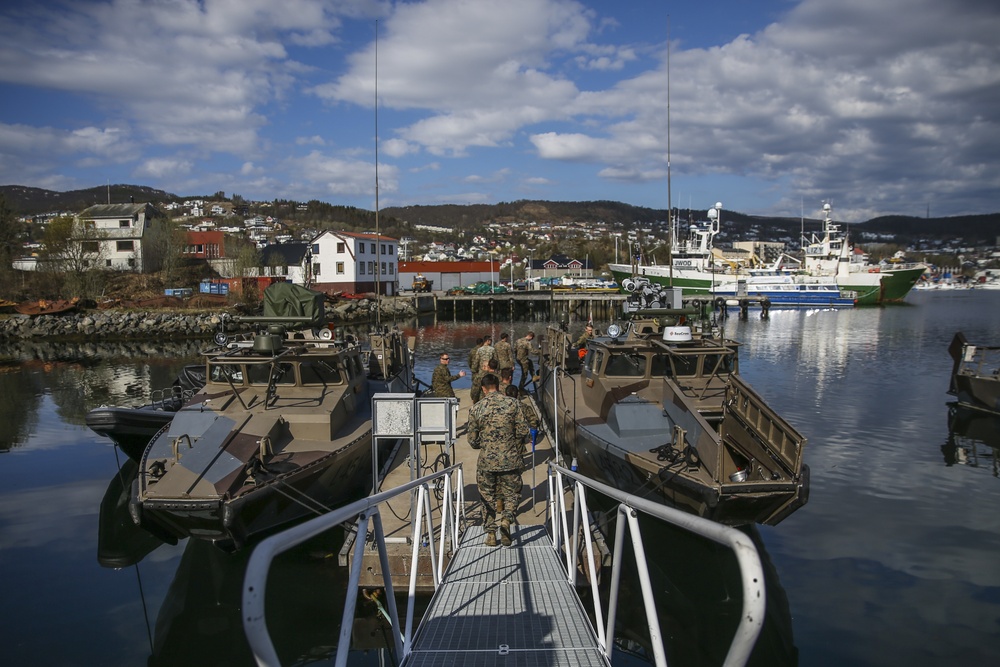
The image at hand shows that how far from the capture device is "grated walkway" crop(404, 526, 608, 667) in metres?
4.74


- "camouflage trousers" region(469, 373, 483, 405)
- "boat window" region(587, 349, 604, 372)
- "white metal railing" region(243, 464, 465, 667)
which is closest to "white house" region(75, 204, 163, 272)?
"camouflage trousers" region(469, 373, 483, 405)

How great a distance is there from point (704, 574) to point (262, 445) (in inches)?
282

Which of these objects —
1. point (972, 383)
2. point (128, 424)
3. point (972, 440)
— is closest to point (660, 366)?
point (128, 424)

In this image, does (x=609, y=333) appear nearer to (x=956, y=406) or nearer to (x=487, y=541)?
(x=487, y=541)

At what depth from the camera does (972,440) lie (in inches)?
727

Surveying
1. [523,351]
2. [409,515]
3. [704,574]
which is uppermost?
[523,351]

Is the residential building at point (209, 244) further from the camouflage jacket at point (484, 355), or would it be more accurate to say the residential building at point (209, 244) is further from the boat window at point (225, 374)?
the boat window at point (225, 374)

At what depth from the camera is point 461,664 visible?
15.3ft

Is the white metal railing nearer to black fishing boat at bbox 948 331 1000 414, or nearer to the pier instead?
black fishing boat at bbox 948 331 1000 414

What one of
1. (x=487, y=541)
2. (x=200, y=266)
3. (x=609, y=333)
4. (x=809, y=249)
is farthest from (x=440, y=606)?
(x=809, y=249)

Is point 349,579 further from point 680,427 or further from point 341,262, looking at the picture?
point 341,262

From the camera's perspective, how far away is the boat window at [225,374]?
1257 centimetres

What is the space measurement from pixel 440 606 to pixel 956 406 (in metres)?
22.6

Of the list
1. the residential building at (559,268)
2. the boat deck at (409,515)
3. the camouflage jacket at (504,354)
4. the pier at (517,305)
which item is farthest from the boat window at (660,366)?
the residential building at (559,268)
